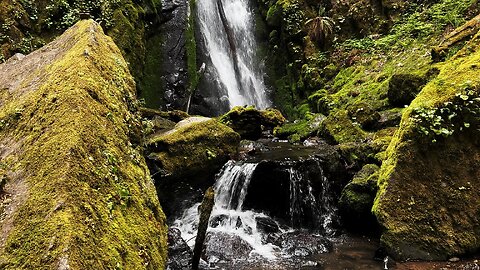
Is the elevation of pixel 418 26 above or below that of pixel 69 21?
above

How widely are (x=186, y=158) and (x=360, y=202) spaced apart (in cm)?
412

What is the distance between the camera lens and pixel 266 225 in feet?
26.3

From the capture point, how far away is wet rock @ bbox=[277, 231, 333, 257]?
679cm

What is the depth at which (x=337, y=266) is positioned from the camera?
6.14m

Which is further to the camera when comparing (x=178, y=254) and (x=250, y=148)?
(x=250, y=148)

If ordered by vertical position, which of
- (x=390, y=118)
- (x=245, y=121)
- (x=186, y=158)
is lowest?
(x=186, y=158)

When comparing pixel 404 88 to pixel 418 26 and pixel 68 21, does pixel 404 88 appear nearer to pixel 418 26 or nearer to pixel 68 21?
pixel 418 26

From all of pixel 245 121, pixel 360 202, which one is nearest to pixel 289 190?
pixel 360 202

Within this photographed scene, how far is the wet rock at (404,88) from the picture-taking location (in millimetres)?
10693

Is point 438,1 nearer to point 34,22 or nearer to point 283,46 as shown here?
point 283,46

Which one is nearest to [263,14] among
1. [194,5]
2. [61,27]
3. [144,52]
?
[194,5]

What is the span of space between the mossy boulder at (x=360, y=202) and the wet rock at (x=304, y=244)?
Answer: 0.76 meters

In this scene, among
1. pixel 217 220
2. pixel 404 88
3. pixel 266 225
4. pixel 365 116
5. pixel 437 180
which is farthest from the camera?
pixel 365 116

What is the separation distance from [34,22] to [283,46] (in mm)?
12724
